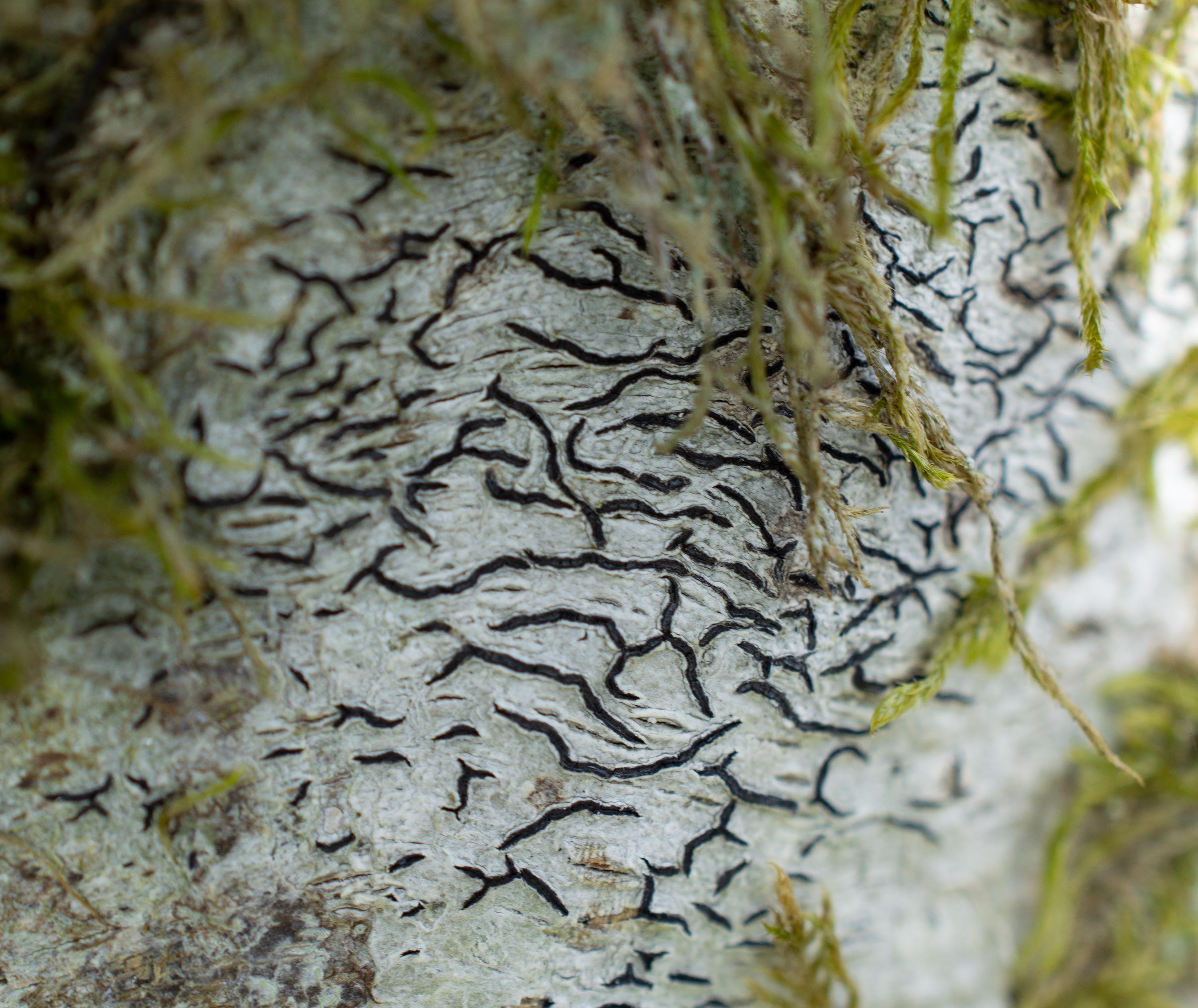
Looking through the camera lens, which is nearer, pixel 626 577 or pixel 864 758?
pixel 626 577

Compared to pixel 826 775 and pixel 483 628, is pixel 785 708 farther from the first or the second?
pixel 483 628

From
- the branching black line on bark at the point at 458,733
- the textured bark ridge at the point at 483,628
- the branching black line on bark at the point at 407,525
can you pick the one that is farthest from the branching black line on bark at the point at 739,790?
the branching black line on bark at the point at 407,525

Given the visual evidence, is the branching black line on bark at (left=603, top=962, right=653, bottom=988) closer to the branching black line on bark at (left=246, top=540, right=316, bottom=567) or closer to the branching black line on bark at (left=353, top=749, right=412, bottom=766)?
the branching black line on bark at (left=353, top=749, right=412, bottom=766)

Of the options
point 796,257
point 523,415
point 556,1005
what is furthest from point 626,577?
point 556,1005

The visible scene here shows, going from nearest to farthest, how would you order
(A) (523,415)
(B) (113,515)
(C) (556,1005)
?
(B) (113,515), (A) (523,415), (C) (556,1005)

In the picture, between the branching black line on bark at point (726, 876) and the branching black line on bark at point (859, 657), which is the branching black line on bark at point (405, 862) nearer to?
the branching black line on bark at point (726, 876)

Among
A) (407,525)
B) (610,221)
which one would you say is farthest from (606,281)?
(407,525)

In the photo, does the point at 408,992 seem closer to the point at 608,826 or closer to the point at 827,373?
the point at 608,826

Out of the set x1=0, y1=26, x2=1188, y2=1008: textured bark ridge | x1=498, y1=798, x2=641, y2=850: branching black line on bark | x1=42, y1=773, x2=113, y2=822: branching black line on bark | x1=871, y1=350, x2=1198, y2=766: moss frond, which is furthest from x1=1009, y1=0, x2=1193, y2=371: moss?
→ x1=42, y1=773, x2=113, y2=822: branching black line on bark
